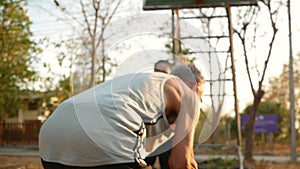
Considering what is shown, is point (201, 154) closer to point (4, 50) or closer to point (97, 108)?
point (4, 50)

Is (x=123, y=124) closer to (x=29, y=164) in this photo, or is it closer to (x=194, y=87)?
(x=194, y=87)

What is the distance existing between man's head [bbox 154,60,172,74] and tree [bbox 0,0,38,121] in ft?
32.4

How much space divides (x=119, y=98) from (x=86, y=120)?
20cm

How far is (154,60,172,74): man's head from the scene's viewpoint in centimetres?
253

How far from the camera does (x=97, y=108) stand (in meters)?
2.09

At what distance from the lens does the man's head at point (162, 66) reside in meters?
2.53

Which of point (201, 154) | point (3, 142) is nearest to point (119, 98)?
point (201, 154)

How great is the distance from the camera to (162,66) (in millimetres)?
2602

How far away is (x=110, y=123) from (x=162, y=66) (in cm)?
66

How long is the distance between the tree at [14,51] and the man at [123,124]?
10.2 metres

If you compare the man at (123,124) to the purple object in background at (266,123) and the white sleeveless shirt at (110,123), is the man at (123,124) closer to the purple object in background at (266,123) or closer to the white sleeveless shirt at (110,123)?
the white sleeveless shirt at (110,123)

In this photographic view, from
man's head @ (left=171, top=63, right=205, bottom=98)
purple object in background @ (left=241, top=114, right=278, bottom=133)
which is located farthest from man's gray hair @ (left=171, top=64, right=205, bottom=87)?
purple object in background @ (left=241, top=114, right=278, bottom=133)

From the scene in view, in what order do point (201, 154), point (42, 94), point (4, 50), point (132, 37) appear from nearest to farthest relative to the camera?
point (132, 37)
point (201, 154)
point (4, 50)
point (42, 94)

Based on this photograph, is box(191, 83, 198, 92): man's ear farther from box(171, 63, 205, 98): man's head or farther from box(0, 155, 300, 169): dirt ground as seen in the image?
box(0, 155, 300, 169): dirt ground
